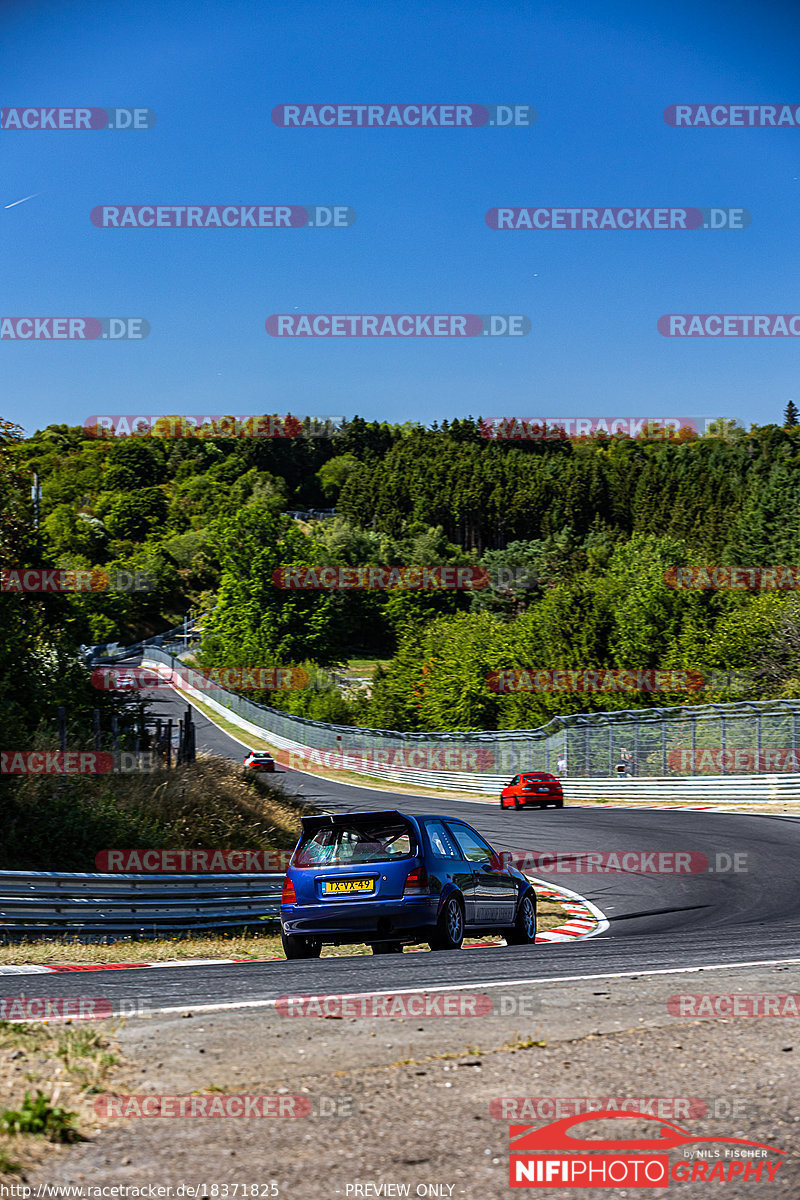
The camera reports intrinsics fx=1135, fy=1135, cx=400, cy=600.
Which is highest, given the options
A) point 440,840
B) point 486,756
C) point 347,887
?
point 440,840

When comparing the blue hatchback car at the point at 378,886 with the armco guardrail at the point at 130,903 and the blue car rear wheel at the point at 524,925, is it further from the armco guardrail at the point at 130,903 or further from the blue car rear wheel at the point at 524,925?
the armco guardrail at the point at 130,903

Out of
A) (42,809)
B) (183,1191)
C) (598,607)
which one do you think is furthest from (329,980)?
(598,607)

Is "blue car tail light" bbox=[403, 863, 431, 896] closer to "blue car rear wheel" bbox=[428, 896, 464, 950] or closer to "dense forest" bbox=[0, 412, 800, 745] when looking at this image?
"blue car rear wheel" bbox=[428, 896, 464, 950]

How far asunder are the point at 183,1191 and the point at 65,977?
5556 millimetres

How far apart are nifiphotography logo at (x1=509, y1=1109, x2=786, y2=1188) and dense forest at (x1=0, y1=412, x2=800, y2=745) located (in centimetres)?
1677

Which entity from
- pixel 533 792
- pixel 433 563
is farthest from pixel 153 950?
pixel 433 563

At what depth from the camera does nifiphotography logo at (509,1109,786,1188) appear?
3984mm

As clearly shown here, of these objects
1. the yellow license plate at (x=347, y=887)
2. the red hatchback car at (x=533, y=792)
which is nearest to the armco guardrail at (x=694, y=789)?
the red hatchback car at (x=533, y=792)

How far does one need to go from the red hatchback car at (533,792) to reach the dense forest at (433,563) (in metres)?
14.2

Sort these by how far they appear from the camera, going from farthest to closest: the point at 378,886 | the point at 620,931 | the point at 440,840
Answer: the point at 620,931 < the point at 440,840 < the point at 378,886

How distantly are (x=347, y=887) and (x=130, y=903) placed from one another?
12.6ft

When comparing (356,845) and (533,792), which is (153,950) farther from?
(533,792)

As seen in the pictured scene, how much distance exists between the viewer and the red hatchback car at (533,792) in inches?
1468

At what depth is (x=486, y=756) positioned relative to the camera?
49500 millimetres
